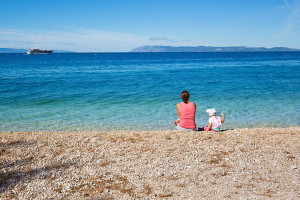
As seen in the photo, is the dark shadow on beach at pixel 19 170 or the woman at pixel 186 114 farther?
the woman at pixel 186 114

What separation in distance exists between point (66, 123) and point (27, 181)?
7171mm

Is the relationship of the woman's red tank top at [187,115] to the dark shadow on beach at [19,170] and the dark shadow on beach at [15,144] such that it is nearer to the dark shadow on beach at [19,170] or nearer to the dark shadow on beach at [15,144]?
the dark shadow on beach at [19,170]

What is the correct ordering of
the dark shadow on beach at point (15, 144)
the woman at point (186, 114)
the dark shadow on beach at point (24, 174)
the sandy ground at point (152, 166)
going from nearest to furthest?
the sandy ground at point (152, 166) → the dark shadow on beach at point (24, 174) → the dark shadow on beach at point (15, 144) → the woman at point (186, 114)

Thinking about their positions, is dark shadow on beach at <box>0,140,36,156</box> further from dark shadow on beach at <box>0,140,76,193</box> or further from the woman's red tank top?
the woman's red tank top

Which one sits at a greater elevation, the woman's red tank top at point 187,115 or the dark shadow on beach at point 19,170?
the woman's red tank top at point 187,115

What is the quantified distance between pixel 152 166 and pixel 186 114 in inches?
130

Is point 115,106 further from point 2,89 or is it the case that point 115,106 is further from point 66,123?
point 2,89

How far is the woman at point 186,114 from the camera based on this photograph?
27.9ft

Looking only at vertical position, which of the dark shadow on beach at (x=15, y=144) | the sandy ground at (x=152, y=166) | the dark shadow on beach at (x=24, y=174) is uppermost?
the sandy ground at (x=152, y=166)

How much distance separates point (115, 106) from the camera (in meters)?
15.9

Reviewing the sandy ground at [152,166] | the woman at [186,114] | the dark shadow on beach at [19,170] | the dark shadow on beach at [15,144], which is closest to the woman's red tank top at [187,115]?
the woman at [186,114]

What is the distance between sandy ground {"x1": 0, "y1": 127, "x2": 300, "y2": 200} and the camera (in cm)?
459

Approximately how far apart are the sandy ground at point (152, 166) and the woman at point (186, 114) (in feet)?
1.37

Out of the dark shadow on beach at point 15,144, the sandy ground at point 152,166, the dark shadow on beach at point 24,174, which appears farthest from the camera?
the dark shadow on beach at point 15,144
